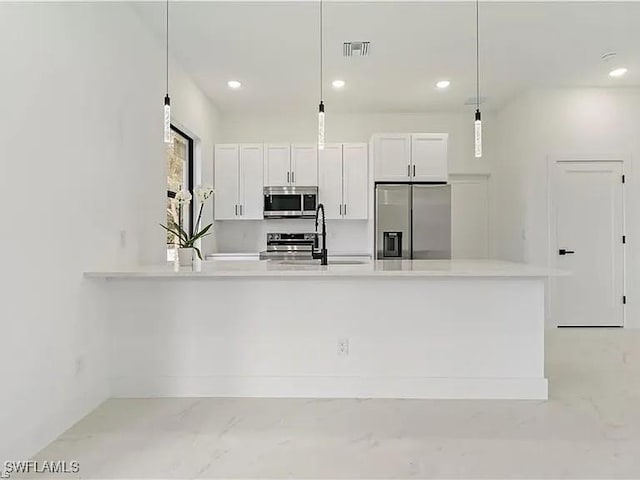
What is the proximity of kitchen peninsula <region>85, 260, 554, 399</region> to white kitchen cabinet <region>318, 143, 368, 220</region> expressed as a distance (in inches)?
110

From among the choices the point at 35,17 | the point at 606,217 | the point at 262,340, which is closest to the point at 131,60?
the point at 35,17

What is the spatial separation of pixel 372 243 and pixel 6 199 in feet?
13.4

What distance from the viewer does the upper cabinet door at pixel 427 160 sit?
550 cm

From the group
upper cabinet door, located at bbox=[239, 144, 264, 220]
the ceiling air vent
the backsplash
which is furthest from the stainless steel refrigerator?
the ceiling air vent

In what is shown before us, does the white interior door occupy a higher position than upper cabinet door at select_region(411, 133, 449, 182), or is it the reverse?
upper cabinet door at select_region(411, 133, 449, 182)

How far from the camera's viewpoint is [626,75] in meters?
4.80

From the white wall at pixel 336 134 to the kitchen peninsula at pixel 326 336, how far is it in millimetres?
3101

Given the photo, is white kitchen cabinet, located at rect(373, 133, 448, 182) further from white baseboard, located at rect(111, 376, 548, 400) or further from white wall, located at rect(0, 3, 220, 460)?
white baseboard, located at rect(111, 376, 548, 400)

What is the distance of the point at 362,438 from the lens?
8.02 feet

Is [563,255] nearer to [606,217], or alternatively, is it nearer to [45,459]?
[606,217]

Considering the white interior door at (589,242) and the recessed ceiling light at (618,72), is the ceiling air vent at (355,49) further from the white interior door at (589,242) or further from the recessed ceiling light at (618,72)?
the white interior door at (589,242)

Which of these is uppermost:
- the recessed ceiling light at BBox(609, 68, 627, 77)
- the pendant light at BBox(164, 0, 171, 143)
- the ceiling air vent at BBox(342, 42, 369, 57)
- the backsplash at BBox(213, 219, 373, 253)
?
the recessed ceiling light at BBox(609, 68, 627, 77)

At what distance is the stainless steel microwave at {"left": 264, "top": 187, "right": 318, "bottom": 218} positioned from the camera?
5734 millimetres

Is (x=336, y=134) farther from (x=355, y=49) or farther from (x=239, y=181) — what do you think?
(x=355, y=49)
